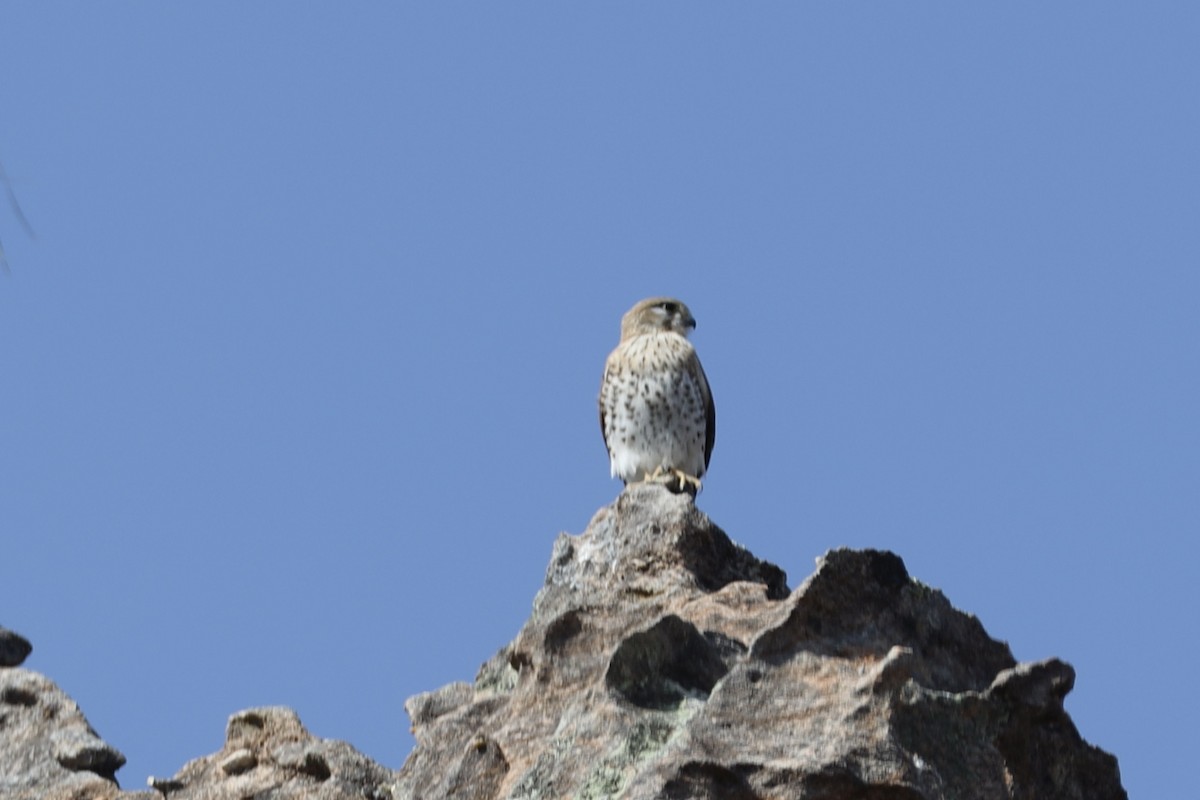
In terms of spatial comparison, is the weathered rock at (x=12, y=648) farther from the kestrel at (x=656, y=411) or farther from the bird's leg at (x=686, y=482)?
the kestrel at (x=656, y=411)

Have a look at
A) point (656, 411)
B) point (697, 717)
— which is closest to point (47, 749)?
point (697, 717)

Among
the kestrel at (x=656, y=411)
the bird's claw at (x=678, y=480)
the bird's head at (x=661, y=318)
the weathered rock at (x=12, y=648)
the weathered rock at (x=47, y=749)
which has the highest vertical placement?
the bird's head at (x=661, y=318)

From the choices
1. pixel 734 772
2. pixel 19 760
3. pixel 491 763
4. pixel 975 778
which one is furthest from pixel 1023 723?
pixel 19 760

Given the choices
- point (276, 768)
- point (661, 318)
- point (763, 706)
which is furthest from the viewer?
point (661, 318)

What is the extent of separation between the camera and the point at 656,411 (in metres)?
13.2

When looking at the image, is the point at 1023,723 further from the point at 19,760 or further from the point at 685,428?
the point at 685,428

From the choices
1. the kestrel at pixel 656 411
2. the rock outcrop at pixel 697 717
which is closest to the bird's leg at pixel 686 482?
the kestrel at pixel 656 411

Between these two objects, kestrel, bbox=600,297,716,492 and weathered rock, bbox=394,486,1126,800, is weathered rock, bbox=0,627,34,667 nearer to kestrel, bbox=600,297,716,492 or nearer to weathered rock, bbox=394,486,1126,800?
weathered rock, bbox=394,486,1126,800

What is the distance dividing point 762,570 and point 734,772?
2.29m

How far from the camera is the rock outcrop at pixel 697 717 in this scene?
5.64 metres

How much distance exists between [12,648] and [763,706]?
10.00ft

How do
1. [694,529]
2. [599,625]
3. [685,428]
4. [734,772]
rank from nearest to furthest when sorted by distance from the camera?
1. [734,772]
2. [599,625]
3. [694,529]
4. [685,428]

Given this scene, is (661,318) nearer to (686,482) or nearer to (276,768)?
(686,482)

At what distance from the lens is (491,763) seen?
6094mm
